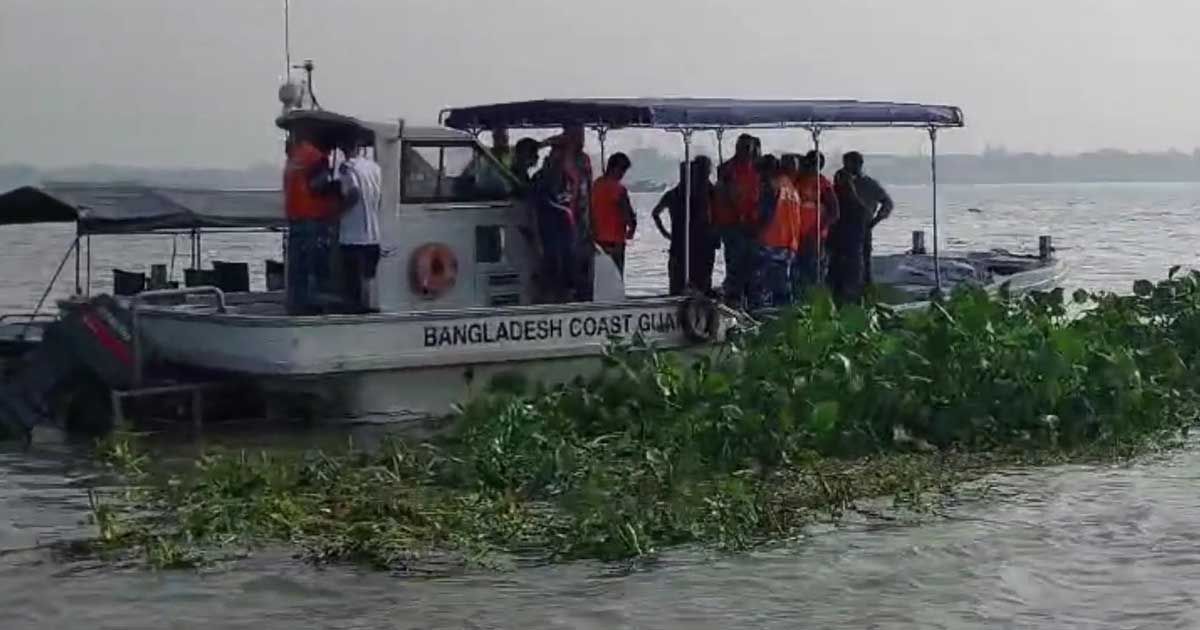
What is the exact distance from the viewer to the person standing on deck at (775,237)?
16.7m

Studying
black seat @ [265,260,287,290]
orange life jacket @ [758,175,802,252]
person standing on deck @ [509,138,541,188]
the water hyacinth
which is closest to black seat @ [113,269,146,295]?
black seat @ [265,260,287,290]

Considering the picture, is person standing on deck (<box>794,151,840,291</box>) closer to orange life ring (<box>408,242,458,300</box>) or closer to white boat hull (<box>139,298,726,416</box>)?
white boat hull (<box>139,298,726,416</box>)

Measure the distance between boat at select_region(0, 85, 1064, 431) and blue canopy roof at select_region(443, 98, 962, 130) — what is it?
0.06 feet

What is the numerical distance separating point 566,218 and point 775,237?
2.07 meters

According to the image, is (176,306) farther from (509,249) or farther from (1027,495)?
(1027,495)

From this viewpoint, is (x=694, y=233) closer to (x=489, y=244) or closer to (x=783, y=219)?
(x=783, y=219)

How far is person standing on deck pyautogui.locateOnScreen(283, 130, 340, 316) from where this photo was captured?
15.1 metres

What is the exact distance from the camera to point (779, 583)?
9.91 meters

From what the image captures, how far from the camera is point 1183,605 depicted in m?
9.53

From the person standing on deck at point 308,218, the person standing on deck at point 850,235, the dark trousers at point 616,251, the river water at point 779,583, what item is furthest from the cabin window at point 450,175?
the river water at point 779,583

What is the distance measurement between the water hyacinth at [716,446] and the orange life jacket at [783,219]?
6.98 feet

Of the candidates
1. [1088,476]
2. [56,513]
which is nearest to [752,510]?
[1088,476]

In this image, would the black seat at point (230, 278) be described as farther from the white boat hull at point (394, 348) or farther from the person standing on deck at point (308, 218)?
the person standing on deck at point (308, 218)

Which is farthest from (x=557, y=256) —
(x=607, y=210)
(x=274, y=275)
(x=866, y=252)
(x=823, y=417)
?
(x=274, y=275)
